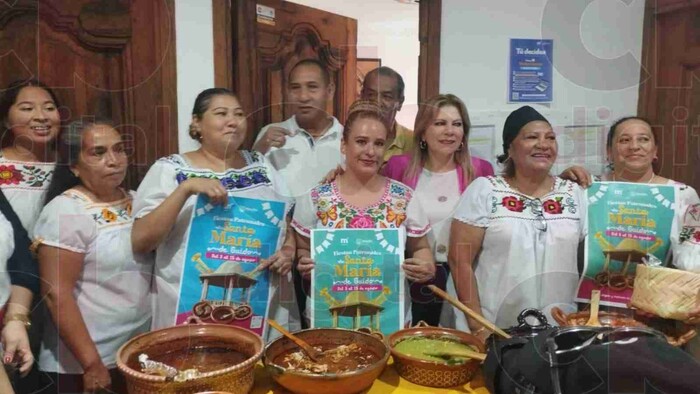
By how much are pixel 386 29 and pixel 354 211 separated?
1.83 ft

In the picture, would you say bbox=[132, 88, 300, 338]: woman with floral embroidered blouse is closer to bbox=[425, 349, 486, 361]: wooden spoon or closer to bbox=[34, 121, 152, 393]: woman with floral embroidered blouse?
bbox=[34, 121, 152, 393]: woman with floral embroidered blouse

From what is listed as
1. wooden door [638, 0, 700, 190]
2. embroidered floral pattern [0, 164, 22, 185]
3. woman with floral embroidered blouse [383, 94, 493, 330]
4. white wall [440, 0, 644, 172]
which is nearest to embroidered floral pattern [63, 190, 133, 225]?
embroidered floral pattern [0, 164, 22, 185]

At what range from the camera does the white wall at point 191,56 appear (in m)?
1.44

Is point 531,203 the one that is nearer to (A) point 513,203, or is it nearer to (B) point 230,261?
(A) point 513,203

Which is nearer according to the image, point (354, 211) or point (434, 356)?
point (434, 356)

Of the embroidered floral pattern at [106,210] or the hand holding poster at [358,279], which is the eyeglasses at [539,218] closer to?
the hand holding poster at [358,279]

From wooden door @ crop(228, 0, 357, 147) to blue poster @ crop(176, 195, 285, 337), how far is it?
217 mm

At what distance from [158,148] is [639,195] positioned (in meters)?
1.43

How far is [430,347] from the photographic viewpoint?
129 cm

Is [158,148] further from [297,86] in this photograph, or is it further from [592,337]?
[592,337]

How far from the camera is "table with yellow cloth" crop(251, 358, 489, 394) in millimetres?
1178

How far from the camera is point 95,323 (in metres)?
1.40

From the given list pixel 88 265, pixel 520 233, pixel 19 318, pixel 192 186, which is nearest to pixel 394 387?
pixel 520 233

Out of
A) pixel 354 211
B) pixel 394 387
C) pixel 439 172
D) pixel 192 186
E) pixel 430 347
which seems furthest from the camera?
pixel 439 172
